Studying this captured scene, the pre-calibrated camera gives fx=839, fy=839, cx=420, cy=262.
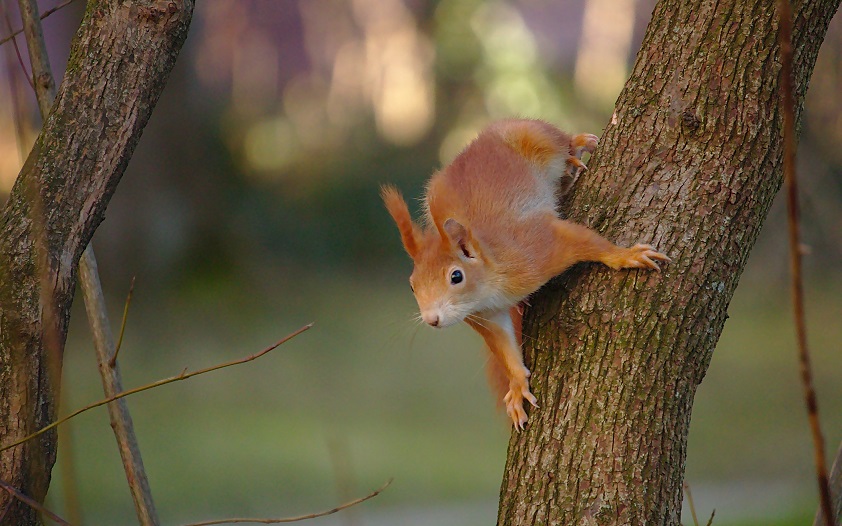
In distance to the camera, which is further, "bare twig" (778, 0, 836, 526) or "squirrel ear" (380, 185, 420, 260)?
"squirrel ear" (380, 185, 420, 260)

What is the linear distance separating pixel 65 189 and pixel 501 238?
2.08ft

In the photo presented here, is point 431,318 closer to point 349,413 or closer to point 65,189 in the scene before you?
point 65,189

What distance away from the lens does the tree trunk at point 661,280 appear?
104cm

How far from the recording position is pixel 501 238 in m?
1.31

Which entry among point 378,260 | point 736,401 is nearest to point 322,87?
point 378,260

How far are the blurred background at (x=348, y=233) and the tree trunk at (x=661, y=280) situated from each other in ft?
9.99

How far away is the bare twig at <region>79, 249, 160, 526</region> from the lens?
3.67ft

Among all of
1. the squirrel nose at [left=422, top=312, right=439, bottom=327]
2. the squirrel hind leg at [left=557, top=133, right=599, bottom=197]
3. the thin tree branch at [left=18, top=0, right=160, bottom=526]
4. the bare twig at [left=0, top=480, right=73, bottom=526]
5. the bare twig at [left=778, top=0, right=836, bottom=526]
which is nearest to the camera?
the bare twig at [left=778, top=0, right=836, bottom=526]

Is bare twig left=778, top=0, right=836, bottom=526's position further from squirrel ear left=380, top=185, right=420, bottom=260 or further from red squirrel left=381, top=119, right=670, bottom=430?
squirrel ear left=380, top=185, right=420, bottom=260

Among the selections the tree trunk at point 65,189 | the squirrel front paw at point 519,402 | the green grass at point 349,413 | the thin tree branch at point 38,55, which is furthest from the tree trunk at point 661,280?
the green grass at point 349,413

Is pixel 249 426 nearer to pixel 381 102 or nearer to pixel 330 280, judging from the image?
pixel 330 280

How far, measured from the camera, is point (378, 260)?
4535 mm

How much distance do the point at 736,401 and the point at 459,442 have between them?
5.11 feet

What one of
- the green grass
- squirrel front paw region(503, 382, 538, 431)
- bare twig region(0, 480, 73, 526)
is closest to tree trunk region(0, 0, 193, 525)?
bare twig region(0, 480, 73, 526)
